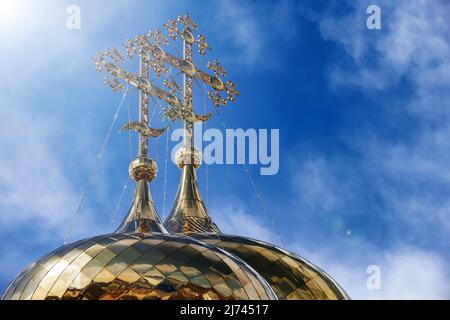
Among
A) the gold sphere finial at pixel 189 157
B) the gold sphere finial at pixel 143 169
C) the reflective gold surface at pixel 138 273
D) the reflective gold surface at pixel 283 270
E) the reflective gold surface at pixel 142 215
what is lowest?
the reflective gold surface at pixel 138 273

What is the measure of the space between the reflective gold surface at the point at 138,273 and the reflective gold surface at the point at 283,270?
11.6ft

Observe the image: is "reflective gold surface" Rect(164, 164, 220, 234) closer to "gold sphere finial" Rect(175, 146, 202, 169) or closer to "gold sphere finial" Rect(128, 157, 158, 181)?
"gold sphere finial" Rect(175, 146, 202, 169)

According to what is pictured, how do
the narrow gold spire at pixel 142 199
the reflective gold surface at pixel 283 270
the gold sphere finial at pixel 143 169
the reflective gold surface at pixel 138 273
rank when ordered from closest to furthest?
the reflective gold surface at pixel 138 273 < the reflective gold surface at pixel 283 270 < the narrow gold spire at pixel 142 199 < the gold sphere finial at pixel 143 169

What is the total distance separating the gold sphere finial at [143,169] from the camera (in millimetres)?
19203

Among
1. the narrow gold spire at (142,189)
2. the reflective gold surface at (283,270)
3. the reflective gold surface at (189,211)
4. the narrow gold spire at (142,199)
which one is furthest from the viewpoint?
the reflective gold surface at (189,211)

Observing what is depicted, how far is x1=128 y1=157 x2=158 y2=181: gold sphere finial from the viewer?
19203 millimetres

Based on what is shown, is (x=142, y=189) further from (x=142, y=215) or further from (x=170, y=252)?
(x=170, y=252)

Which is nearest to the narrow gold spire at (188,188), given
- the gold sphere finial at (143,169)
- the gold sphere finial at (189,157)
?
the gold sphere finial at (189,157)

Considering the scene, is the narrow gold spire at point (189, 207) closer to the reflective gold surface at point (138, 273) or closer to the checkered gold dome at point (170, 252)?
the checkered gold dome at point (170, 252)

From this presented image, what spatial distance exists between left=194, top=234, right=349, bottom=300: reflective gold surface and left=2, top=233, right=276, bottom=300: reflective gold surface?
3548 millimetres

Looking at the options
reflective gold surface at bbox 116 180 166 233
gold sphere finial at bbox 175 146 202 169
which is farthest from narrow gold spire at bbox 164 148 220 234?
reflective gold surface at bbox 116 180 166 233

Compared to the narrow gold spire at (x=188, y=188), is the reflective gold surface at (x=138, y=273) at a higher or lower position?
lower

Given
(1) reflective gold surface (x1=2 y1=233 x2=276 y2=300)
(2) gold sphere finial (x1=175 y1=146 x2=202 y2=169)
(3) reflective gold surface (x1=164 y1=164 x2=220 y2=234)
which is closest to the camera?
(1) reflective gold surface (x1=2 y1=233 x2=276 y2=300)
